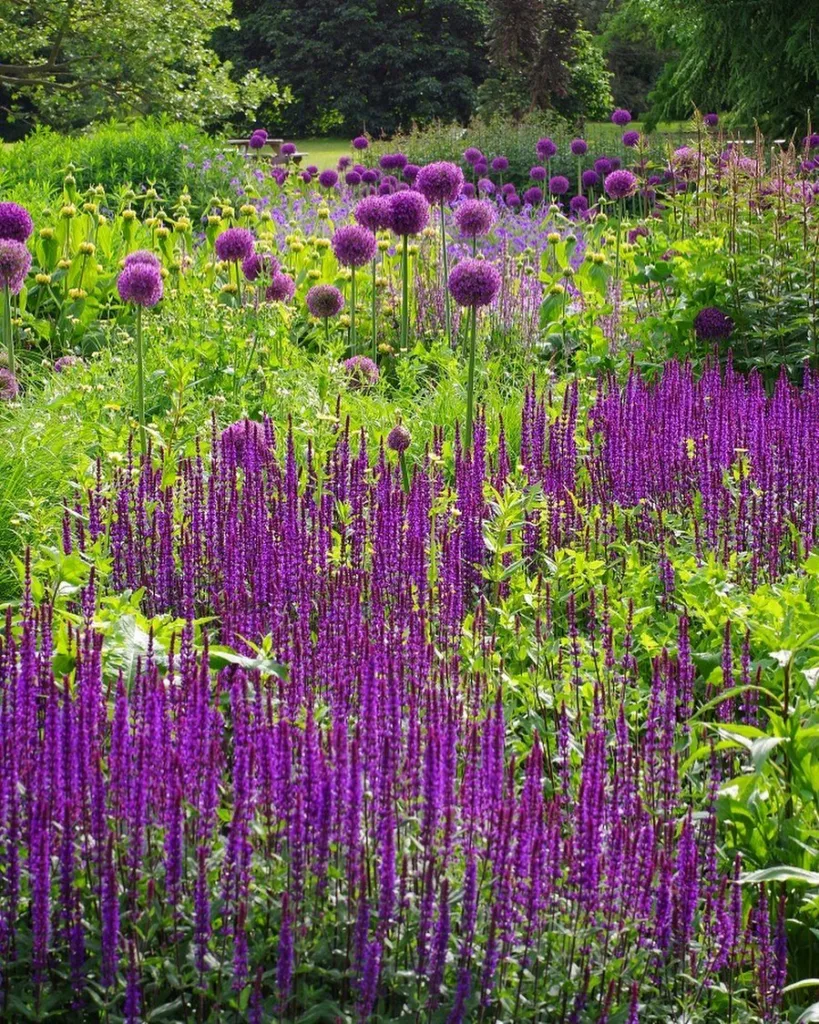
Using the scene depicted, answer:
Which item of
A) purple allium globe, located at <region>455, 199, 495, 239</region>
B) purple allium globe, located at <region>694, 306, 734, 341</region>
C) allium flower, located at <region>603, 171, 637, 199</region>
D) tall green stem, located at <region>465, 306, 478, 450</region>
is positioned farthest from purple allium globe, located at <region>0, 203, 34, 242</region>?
allium flower, located at <region>603, 171, 637, 199</region>

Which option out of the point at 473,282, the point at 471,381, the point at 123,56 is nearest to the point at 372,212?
the point at 473,282

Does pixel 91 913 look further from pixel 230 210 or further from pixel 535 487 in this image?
pixel 230 210

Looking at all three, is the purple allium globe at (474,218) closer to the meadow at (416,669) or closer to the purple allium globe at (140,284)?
the meadow at (416,669)

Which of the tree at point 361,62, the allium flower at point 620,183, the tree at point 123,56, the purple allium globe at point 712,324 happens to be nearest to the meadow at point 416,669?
the purple allium globe at point 712,324

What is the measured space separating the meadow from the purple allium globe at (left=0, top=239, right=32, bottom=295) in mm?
18

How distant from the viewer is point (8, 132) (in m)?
31.2

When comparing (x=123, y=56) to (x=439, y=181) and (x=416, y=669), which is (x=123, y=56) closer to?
(x=439, y=181)

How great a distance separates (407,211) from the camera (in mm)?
6262

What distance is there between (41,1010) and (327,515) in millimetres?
1983

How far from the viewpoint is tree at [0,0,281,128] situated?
65.0ft

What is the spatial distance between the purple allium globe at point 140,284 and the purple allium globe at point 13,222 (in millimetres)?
1009

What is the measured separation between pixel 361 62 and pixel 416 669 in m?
35.1

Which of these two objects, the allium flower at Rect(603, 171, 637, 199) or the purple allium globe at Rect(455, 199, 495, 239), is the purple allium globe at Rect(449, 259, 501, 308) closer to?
the purple allium globe at Rect(455, 199, 495, 239)

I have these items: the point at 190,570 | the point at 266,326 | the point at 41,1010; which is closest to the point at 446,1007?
the point at 41,1010
